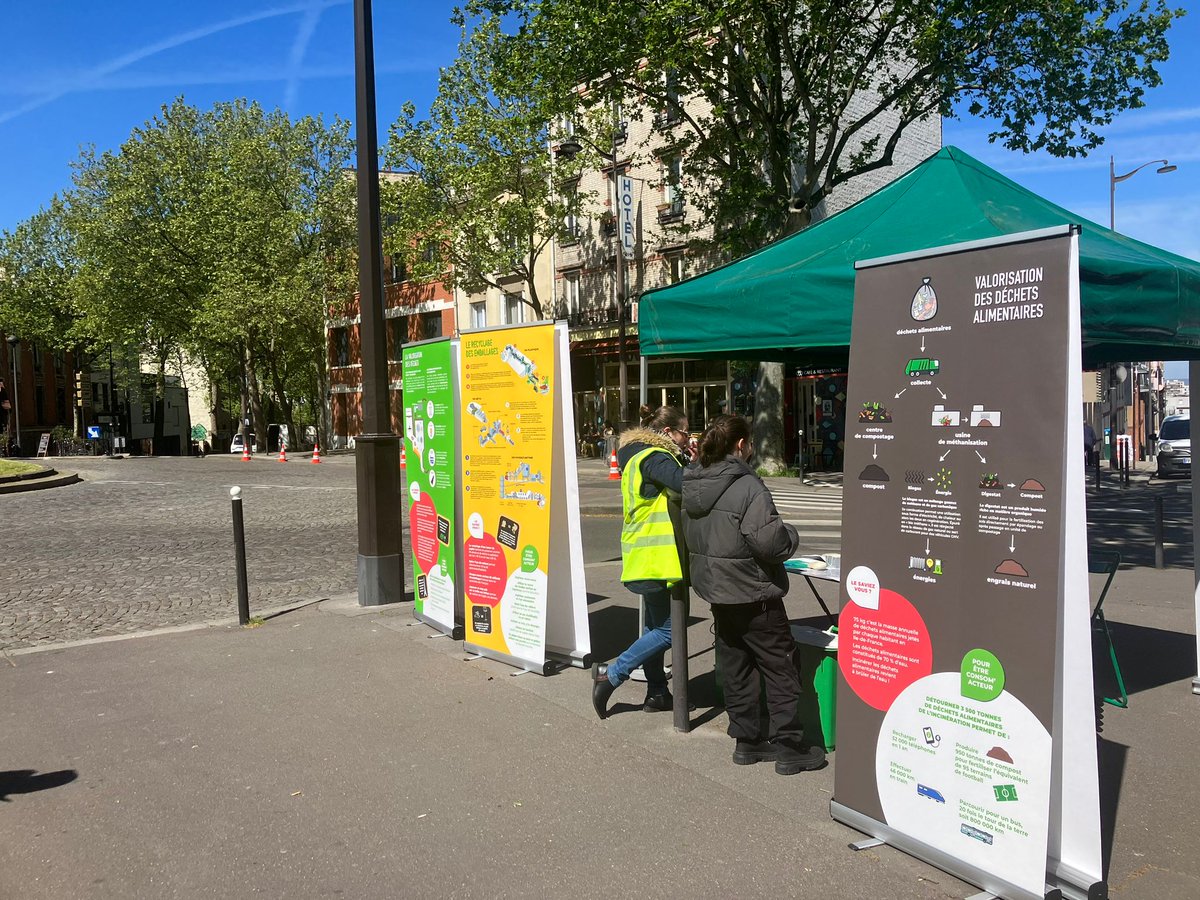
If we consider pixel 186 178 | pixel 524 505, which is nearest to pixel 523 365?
pixel 524 505

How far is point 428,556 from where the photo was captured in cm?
786

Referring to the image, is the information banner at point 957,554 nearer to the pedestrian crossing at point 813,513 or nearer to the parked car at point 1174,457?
the pedestrian crossing at point 813,513

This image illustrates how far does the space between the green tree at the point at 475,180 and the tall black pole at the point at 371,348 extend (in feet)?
67.3

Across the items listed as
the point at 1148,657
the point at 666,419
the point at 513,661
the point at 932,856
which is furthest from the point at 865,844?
the point at 1148,657

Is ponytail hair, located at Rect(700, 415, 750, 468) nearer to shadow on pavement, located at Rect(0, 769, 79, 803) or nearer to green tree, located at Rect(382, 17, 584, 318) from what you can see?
shadow on pavement, located at Rect(0, 769, 79, 803)

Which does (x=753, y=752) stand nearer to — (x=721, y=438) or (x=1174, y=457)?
(x=721, y=438)

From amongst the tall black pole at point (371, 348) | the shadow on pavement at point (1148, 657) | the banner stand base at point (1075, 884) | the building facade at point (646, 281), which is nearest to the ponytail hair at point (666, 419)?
the banner stand base at point (1075, 884)

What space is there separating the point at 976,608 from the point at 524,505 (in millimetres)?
→ 3588

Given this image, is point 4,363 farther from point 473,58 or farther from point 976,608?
point 976,608

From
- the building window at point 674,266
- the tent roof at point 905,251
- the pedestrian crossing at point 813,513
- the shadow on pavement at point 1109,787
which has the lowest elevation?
the pedestrian crossing at point 813,513

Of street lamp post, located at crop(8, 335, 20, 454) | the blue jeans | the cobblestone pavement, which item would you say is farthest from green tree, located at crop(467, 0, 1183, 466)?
street lamp post, located at crop(8, 335, 20, 454)

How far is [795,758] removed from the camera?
4.69 metres

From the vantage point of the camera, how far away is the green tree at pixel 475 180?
29266mm

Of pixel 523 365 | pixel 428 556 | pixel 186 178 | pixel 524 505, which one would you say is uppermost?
pixel 186 178
